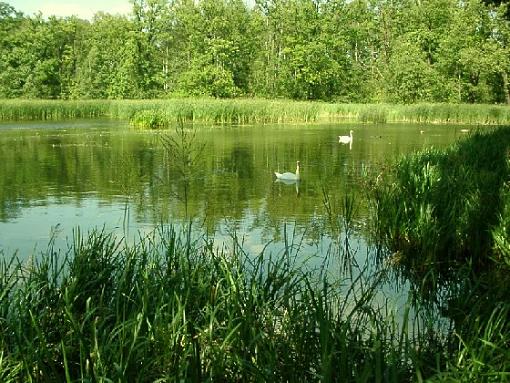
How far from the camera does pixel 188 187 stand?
34.9ft

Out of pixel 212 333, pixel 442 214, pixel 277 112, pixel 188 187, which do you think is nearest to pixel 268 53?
pixel 277 112

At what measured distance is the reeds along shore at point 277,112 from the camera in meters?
28.5

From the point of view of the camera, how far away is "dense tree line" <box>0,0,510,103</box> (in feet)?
136

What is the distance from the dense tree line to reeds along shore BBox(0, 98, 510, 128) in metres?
11.1

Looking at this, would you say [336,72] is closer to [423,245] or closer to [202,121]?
[202,121]

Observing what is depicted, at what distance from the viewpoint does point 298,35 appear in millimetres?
48875

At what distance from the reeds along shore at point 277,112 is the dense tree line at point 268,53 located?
36.4 ft

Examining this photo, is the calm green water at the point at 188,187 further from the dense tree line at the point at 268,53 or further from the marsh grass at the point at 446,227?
the dense tree line at the point at 268,53

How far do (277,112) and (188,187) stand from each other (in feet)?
66.2

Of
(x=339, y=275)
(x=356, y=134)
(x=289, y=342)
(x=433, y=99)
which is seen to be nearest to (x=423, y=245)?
(x=339, y=275)

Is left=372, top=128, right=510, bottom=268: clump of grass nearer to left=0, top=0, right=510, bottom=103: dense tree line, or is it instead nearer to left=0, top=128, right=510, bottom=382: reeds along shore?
left=0, top=128, right=510, bottom=382: reeds along shore

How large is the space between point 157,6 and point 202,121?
2323 centimetres

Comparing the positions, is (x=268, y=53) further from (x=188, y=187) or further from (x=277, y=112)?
(x=188, y=187)

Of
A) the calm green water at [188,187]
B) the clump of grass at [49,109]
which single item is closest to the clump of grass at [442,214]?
the calm green water at [188,187]
